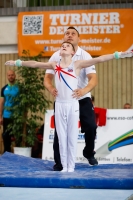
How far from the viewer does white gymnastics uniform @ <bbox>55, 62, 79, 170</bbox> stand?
20.1ft

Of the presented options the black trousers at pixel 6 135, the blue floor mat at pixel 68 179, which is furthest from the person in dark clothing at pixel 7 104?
the blue floor mat at pixel 68 179

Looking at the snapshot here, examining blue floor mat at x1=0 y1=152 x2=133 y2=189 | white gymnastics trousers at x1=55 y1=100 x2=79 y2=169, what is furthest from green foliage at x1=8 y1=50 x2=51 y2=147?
blue floor mat at x1=0 y1=152 x2=133 y2=189

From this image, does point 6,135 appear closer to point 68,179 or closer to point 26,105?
point 26,105

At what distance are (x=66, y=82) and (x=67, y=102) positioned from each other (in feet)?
0.79

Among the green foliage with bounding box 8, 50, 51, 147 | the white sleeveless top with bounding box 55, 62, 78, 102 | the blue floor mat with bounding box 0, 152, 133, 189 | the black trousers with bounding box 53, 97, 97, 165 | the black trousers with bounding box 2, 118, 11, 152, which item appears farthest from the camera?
the black trousers with bounding box 2, 118, 11, 152

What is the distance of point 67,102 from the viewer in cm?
613

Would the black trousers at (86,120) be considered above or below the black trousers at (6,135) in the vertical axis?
above

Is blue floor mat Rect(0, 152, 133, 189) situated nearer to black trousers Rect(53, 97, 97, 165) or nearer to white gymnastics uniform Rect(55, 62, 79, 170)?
white gymnastics uniform Rect(55, 62, 79, 170)

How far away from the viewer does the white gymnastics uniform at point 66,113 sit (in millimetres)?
6121

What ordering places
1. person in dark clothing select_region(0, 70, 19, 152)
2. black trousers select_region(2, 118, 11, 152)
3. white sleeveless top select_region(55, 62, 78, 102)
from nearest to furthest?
1. white sleeveless top select_region(55, 62, 78, 102)
2. person in dark clothing select_region(0, 70, 19, 152)
3. black trousers select_region(2, 118, 11, 152)

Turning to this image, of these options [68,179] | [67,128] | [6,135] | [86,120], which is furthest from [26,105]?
[68,179]

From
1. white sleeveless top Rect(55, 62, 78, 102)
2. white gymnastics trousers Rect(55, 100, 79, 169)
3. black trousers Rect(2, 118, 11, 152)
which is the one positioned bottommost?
black trousers Rect(2, 118, 11, 152)

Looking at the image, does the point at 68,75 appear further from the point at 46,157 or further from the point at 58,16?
the point at 58,16

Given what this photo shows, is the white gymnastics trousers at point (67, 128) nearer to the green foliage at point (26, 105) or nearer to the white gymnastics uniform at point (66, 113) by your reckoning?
the white gymnastics uniform at point (66, 113)
